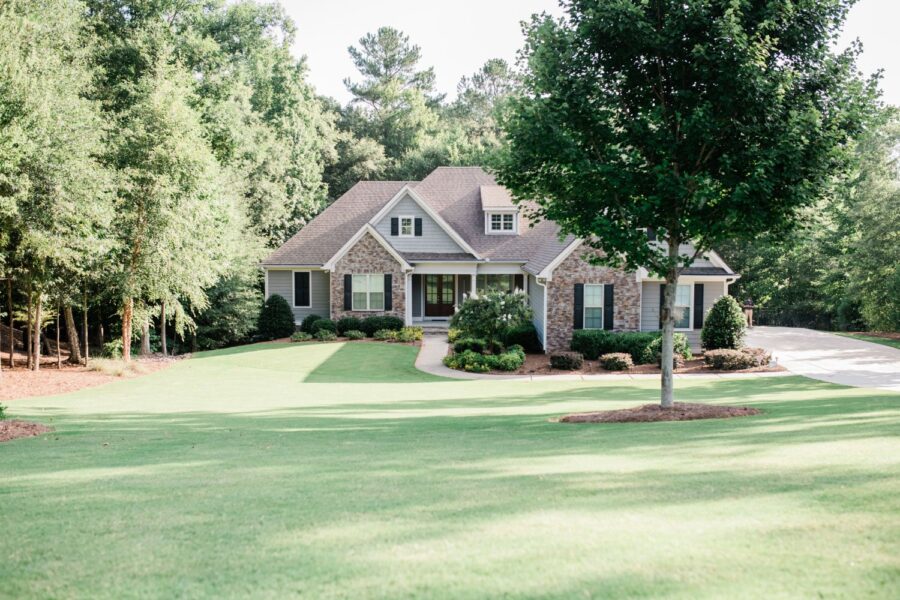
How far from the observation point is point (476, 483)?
242 inches

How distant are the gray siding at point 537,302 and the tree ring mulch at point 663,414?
46.7 ft

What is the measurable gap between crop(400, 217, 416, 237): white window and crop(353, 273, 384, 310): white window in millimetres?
2938

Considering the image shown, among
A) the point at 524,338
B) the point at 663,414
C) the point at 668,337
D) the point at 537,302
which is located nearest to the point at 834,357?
the point at 524,338

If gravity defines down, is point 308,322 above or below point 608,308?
below

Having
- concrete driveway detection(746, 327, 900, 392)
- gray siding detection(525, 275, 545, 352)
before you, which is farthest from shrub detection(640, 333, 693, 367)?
gray siding detection(525, 275, 545, 352)

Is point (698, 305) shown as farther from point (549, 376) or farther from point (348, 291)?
point (348, 291)

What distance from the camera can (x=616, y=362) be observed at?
72.8ft

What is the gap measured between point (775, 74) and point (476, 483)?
7936 millimetres

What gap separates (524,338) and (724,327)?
7078 mm

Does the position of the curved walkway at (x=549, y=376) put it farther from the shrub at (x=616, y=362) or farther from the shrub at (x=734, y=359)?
the shrub at (x=734, y=359)

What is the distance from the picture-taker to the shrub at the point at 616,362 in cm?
2219

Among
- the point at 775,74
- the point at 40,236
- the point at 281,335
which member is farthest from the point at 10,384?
the point at 775,74

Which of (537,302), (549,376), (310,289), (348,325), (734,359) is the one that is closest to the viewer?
(549,376)

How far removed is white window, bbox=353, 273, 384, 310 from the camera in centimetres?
3097
